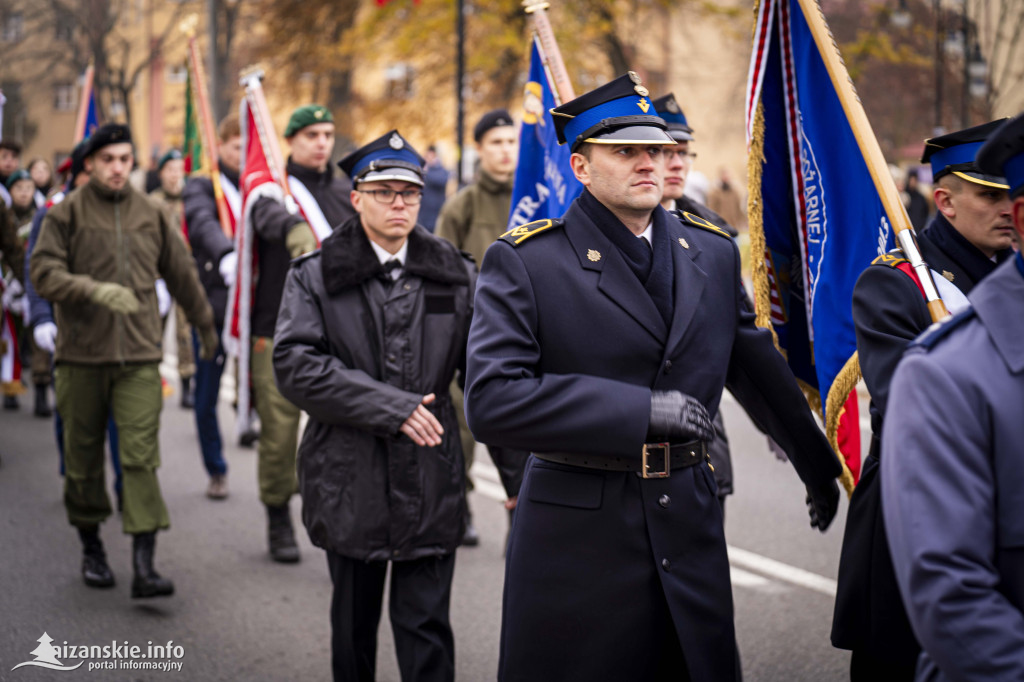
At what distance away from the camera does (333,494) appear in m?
4.32

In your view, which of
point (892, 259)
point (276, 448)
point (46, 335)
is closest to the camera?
point (892, 259)

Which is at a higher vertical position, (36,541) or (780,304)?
(780,304)

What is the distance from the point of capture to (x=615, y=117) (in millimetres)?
3217

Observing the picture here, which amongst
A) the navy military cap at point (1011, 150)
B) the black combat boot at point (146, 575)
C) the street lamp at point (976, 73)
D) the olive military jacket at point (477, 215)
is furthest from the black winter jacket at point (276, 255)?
the street lamp at point (976, 73)

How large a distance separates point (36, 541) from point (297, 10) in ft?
87.9

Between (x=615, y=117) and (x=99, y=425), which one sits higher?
(x=615, y=117)

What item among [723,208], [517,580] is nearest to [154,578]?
[517,580]

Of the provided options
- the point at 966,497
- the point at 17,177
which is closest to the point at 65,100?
the point at 17,177

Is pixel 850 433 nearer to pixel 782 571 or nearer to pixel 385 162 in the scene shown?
pixel 385 162

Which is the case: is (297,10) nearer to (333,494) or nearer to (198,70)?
(198,70)

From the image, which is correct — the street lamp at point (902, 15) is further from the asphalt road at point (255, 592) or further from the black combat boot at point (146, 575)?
the black combat boot at point (146, 575)

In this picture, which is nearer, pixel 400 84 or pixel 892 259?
pixel 892 259

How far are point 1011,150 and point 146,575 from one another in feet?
15.9

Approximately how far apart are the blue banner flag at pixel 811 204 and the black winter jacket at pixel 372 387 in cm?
121
